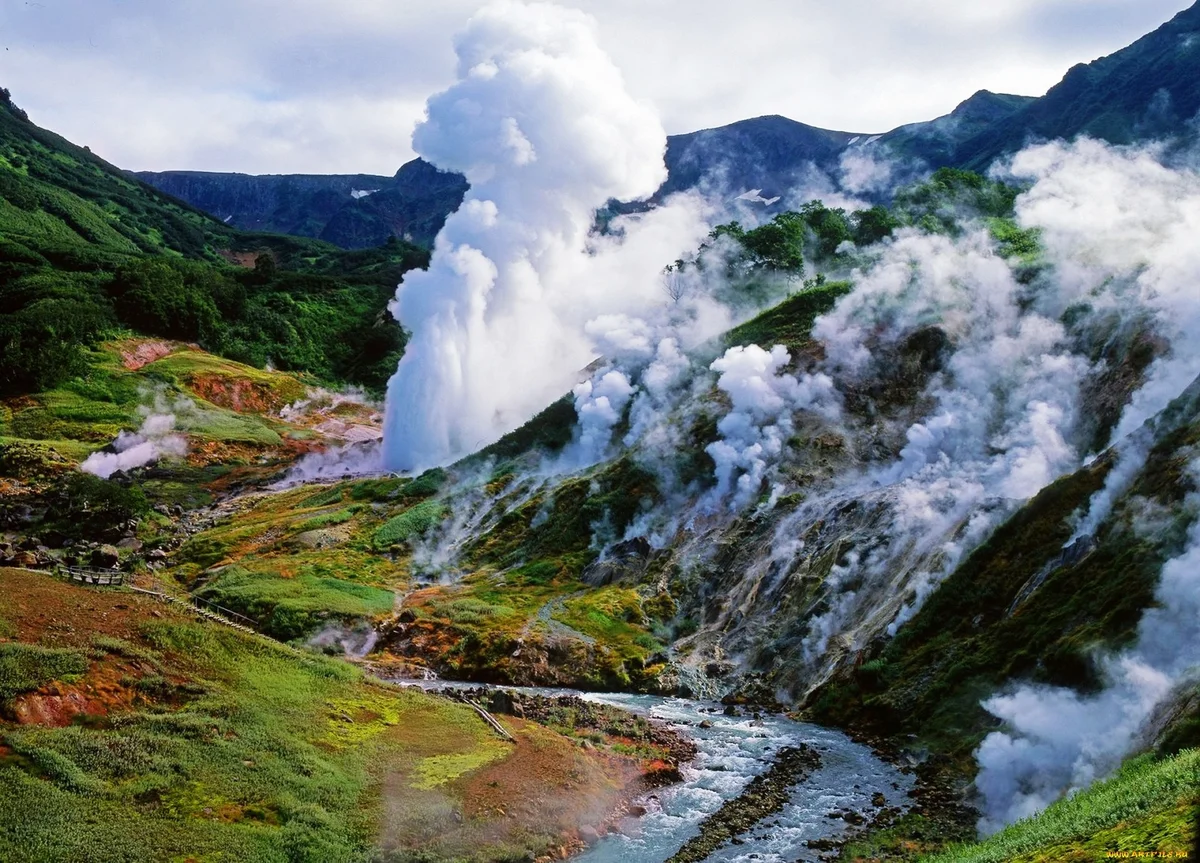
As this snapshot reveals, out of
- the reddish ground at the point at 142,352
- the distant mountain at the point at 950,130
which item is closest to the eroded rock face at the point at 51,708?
the reddish ground at the point at 142,352

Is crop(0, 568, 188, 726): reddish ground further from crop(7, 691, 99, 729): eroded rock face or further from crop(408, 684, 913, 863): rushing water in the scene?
crop(408, 684, 913, 863): rushing water

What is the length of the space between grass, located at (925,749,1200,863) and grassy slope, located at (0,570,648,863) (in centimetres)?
1251

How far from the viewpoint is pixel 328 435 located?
4321 inches

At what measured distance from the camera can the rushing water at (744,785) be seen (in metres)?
25.3

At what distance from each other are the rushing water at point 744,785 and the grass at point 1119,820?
18.1 feet

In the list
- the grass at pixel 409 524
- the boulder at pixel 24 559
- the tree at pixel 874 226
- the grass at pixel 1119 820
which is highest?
the tree at pixel 874 226

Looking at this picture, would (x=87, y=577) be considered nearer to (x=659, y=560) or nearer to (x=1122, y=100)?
(x=659, y=560)

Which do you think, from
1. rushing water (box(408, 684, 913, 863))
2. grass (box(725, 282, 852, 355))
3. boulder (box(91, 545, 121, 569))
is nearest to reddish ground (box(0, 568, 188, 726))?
rushing water (box(408, 684, 913, 863))

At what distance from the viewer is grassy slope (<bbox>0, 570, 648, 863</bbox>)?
21.4m

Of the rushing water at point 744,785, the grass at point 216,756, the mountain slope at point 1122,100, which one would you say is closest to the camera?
the grass at point 216,756

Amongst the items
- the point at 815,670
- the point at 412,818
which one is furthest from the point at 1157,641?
the point at 412,818

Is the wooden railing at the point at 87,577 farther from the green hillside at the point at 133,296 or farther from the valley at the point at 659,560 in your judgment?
the green hillside at the point at 133,296

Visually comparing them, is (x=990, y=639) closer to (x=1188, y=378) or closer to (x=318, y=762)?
(x=1188, y=378)

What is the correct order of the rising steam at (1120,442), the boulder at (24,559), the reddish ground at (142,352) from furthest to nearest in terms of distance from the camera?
the reddish ground at (142,352) → the boulder at (24,559) → the rising steam at (1120,442)
